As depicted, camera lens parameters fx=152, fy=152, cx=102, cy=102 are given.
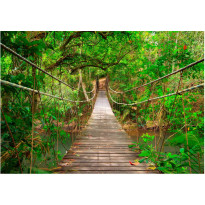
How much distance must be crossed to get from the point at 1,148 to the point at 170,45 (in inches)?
113

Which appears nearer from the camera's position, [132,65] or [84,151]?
[84,151]

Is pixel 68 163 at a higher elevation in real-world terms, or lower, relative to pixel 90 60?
lower

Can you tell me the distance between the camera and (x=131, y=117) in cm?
800

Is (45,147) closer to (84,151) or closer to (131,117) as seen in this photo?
(84,151)

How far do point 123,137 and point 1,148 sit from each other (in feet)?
5.61

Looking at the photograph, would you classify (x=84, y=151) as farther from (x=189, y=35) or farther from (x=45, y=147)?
(x=189, y=35)

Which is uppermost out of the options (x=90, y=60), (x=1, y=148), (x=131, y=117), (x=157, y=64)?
(x=90, y=60)

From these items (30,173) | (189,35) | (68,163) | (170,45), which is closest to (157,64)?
(170,45)

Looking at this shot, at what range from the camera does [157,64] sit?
272 centimetres

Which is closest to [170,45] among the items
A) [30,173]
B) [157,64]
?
[157,64]

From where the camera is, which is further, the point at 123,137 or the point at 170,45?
the point at 170,45

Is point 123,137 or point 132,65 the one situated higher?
point 132,65
